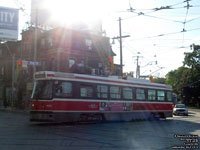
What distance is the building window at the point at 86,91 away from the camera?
53.5 feet

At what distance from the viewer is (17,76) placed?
3819 cm

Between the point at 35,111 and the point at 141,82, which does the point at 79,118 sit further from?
the point at 141,82

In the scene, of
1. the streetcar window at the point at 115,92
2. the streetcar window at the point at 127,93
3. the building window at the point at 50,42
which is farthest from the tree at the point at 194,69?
the streetcar window at the point at 115,92

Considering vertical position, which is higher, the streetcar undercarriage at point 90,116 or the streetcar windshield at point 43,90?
the streetcar windshield at point 43,90

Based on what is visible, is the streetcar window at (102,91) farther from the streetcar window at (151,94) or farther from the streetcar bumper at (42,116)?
the streetcar window at (151,94)

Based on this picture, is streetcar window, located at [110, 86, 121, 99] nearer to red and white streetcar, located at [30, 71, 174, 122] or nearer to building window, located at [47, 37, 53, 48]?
red and white streetcar, located at [30, 71, 174, 122]

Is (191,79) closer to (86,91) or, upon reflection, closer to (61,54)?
(61,54)

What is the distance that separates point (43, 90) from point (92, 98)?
340 cm

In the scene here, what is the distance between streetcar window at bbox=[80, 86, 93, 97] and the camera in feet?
53.5

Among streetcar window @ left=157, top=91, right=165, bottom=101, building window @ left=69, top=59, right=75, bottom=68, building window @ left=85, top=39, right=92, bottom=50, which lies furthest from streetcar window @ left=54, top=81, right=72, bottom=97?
building window @ left=85, top=39, right=92, bottom=50

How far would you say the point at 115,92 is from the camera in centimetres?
1850

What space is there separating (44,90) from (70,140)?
568cm

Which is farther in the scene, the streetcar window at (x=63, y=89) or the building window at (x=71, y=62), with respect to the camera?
the building window at (x=71, y=62)

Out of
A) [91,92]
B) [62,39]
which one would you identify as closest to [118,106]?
[91,92]
